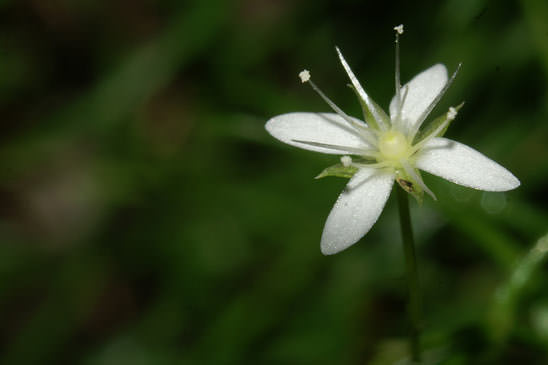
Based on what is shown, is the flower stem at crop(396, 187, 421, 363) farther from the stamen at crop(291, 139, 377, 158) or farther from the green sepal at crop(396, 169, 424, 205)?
the stamen at crop(291, 139, 377, 158)

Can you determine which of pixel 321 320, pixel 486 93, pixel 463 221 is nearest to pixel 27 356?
pixel 321 320

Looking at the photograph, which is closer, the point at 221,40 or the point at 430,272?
the point at 430,272

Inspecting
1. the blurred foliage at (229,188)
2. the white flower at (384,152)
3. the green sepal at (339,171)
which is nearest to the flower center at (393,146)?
the white flower at (384,152)

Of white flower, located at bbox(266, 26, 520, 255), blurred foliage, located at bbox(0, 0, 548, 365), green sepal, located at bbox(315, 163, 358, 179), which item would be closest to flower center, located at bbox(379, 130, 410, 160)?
white flower, located at bbox(266, 26, 520, 255)

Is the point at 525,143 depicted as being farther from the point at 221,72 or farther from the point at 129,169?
the point at 129,169

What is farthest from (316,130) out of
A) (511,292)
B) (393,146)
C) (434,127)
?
(511,292)
